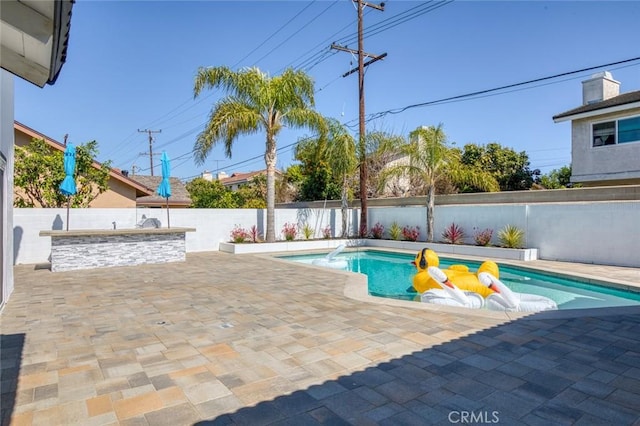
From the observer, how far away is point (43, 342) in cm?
471

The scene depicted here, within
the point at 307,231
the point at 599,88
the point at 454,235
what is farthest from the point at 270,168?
the point at 599,88

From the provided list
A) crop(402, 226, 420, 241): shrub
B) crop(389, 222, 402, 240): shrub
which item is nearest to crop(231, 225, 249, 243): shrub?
crop(389, 222, 402, 240): shrub

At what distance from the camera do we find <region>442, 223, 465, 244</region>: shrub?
50.2 ft

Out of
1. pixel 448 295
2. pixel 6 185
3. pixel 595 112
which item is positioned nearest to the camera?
pixel 6 185

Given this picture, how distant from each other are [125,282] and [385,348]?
22.4ft

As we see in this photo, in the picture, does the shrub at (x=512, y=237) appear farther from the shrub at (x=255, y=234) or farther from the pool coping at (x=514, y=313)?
the shrub at (x=255, y=234)

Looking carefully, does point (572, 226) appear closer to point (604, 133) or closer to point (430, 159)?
point (430, 159)

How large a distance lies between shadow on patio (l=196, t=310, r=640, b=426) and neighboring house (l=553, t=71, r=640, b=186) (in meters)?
15.4

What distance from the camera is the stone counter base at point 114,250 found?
34.1 ft

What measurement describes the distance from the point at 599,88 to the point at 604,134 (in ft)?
9.62

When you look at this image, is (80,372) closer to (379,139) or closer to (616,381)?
(616,381)

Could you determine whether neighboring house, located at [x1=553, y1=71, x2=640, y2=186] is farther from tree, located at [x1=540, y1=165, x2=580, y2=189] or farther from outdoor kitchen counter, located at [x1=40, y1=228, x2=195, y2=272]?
outdoor kitchen counter, located at [x1=40, y1=228, x2=195, y2=272]

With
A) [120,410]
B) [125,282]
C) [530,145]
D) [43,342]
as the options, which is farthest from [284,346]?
[530,145]

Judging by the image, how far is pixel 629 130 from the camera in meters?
16.2
